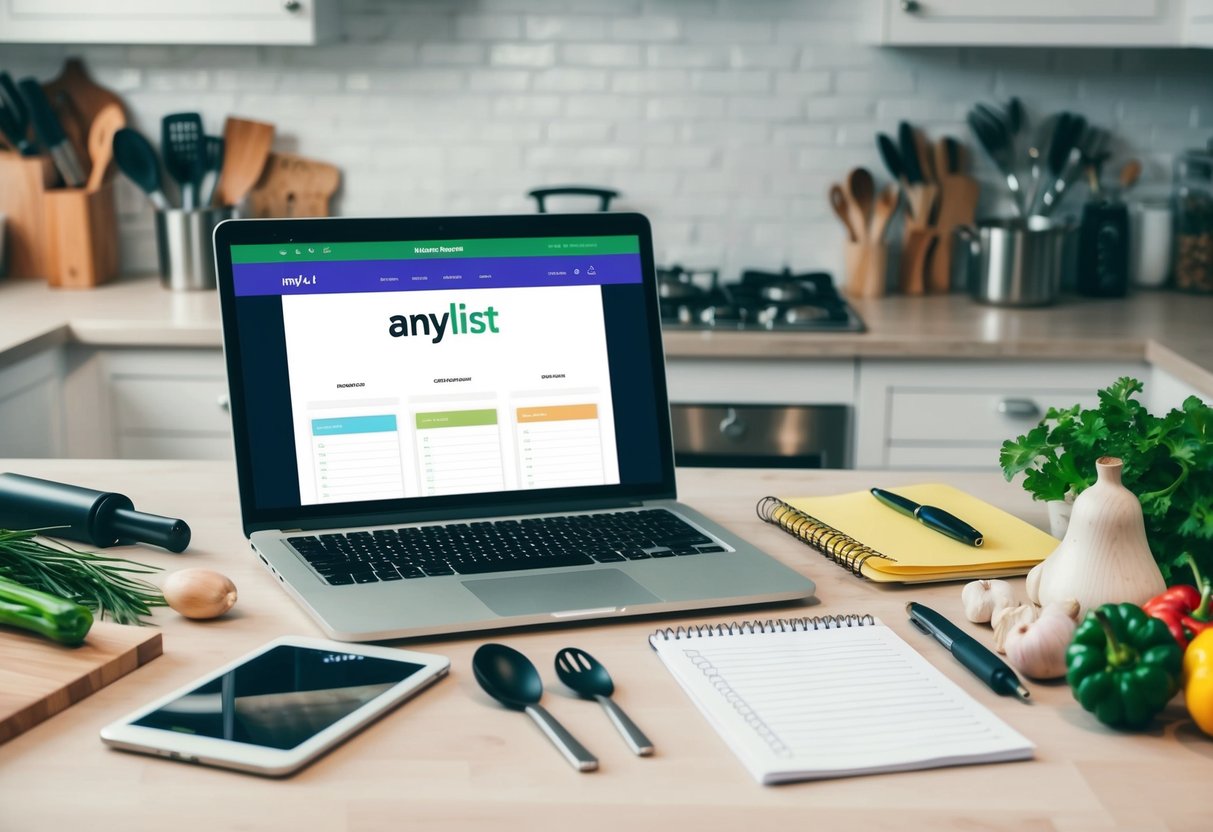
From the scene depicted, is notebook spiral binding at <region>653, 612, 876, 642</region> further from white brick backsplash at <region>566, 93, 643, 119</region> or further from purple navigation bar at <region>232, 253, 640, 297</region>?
white brick backsplash at <region>566, 93, 643, 119</region>

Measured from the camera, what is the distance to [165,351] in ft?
9.61

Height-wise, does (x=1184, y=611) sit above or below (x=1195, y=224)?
below

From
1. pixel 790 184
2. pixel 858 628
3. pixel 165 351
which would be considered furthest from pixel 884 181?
pixel 858 628

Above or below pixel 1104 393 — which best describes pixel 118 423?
below

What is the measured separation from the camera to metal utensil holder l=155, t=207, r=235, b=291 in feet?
10.6

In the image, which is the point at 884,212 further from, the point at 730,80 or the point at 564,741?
the point at 564,741

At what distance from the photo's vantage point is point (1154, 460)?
4.16 ft

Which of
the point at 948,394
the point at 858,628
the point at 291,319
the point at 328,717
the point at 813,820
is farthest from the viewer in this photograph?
the point at 948,394

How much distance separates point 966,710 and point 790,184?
8.41ft

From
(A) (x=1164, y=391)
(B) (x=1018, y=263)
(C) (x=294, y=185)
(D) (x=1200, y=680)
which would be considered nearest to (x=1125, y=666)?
(D) (x=1200, y=680)

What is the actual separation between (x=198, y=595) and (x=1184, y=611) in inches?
33.6

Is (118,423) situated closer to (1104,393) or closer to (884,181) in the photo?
(884,181)

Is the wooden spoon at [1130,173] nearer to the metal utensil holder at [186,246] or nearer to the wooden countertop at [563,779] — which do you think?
the metal utensil holder at [186,246]

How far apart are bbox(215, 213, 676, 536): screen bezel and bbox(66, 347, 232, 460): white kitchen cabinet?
1.53 metres
